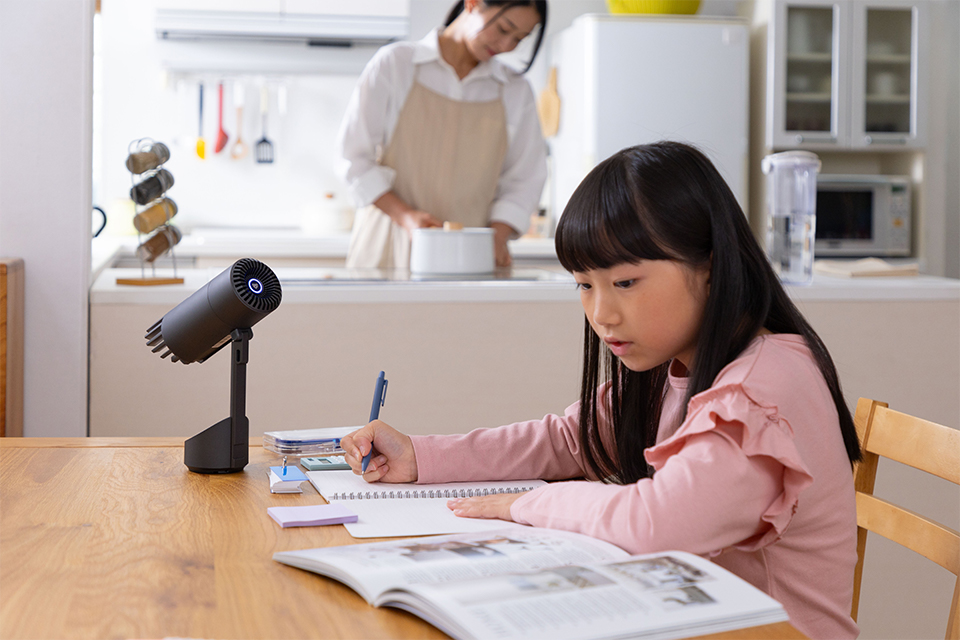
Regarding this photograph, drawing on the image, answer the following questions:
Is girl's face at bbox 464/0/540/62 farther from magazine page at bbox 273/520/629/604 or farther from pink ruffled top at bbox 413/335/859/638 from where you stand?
magazine page at bbox 273/520/629/604

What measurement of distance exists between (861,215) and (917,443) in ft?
9.64

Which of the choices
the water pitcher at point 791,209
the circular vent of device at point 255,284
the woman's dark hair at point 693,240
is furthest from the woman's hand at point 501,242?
the woman's dark hair at point 693,240

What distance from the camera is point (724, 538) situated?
0.69 m

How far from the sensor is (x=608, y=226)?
82 centimetres

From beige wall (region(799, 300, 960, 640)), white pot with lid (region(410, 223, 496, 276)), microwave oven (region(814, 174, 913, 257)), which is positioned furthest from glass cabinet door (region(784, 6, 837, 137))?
white pot with lid (region(410, 223, 496, 276))

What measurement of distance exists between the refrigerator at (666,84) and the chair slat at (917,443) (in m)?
2.58

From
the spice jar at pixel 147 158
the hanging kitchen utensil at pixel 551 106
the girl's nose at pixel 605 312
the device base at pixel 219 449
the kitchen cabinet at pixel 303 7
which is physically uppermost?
the kitchen cabinet at pixel 303 7

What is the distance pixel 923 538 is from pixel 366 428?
0.59m

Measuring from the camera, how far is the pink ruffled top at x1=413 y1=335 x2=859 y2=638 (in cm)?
68

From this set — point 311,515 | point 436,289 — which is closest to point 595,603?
point 311,515

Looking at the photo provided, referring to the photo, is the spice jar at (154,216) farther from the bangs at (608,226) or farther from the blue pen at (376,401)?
the bangs at (608,226)

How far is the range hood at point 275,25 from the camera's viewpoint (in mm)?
3354

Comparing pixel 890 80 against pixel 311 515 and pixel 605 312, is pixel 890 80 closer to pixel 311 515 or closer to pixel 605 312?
pixel 605 312

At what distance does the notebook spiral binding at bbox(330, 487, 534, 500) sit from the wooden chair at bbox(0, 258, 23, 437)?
82cm
